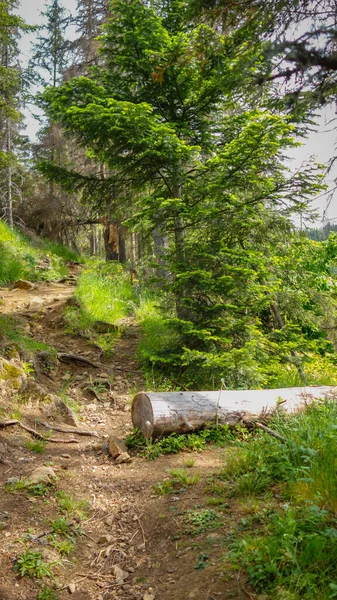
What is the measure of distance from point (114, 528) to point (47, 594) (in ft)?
3.22

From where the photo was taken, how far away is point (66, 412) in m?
5.72

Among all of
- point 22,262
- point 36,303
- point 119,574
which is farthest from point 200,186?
point 22,262

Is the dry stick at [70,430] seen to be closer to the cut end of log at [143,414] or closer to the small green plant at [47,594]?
the cut end of log at [143,414]

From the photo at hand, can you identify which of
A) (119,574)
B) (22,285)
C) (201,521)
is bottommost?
(119,574)

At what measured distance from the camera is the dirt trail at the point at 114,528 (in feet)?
8.95

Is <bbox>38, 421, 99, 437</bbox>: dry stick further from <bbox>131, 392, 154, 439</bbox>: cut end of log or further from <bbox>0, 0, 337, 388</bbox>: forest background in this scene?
<bbox>0, 0, 337, 388</bbox>: forest background

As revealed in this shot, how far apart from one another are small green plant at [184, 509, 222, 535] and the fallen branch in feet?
14.5

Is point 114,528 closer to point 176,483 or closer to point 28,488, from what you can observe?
point 176,483

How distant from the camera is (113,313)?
9.53m

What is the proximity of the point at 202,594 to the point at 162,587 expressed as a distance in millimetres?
367

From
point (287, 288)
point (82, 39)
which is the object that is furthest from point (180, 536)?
point (82, 39)

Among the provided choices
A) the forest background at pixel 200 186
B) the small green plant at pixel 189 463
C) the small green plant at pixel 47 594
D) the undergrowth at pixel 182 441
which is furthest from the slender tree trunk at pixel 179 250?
the small green plant at pixel 47 594

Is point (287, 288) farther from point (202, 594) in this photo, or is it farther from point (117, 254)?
point (117, 254)

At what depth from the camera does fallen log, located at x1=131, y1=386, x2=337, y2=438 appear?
16.3 feet
